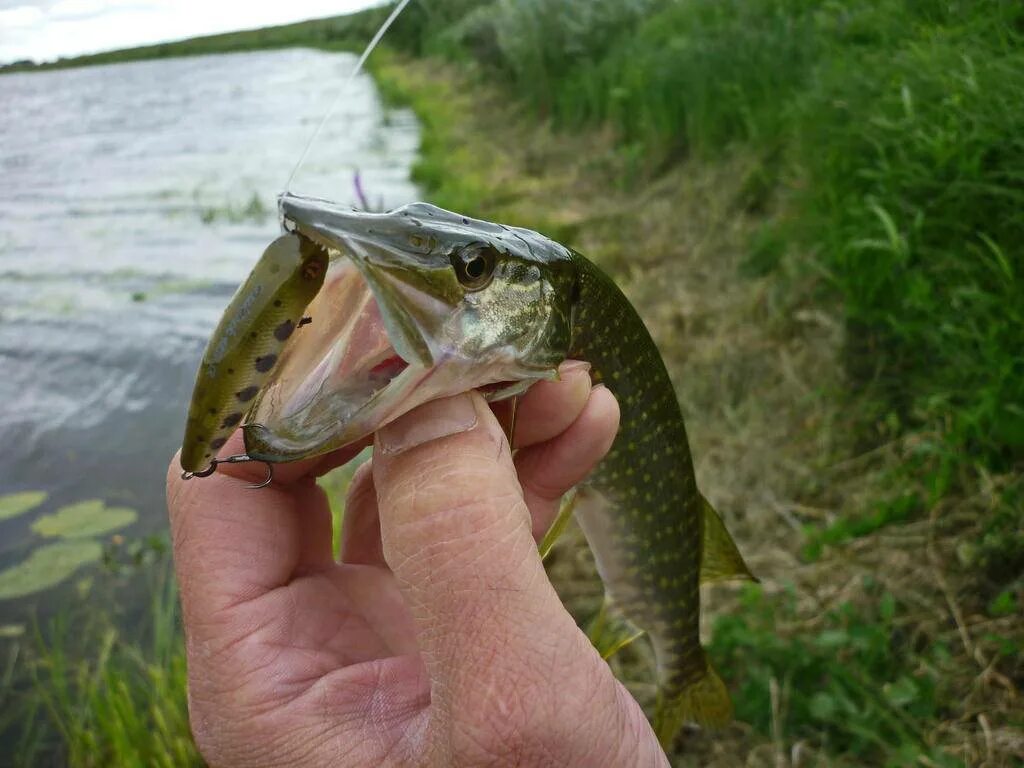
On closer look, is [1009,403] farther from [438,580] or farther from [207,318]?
[207,318]

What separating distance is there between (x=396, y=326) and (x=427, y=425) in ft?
0.52

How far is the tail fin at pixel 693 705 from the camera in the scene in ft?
7.47

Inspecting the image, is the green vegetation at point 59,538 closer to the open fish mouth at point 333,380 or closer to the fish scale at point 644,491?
the fish scale at point 644,491

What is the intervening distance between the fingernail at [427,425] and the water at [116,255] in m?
2.66

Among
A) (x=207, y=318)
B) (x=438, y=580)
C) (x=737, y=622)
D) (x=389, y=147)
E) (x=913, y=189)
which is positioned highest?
(x=438, y=580)

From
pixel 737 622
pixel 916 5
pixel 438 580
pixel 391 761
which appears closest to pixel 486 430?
pixel 438 580

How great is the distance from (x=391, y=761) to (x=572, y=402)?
64cm

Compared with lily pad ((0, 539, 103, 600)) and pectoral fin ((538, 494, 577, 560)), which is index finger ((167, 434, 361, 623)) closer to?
pectoral fin ((538, 494, 577, 560))

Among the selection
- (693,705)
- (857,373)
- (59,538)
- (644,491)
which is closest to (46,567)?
(59,538)

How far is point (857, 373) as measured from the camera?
3621mm

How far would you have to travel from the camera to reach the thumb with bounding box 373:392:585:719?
3.58 ft

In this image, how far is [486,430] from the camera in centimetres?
120

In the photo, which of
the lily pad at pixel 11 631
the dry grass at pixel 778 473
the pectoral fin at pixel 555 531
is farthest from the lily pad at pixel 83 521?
the pectoral fin at pixel 555 531

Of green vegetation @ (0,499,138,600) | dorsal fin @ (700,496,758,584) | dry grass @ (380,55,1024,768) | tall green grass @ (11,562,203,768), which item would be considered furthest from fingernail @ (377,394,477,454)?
green vegetation @ (0,499,138,600)
